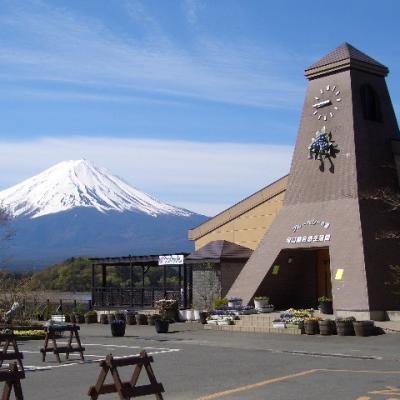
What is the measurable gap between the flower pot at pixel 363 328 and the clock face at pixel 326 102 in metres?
9.43

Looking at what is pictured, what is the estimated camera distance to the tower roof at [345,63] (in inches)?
1074

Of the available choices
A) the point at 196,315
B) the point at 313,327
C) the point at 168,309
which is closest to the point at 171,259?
the point at 196,315

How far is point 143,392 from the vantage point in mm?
8773

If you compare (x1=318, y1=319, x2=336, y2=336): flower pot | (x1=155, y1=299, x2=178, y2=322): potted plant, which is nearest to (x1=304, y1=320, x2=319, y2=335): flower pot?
(x1=318, y1=319, x2=336, y2=336): flower pot

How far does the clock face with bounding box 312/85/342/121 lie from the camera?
90.3ft

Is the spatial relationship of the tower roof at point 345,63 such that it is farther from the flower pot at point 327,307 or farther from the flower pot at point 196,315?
the flower pot at point 196,315

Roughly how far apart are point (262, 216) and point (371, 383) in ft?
73.4

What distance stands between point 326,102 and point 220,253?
8581 millimetres

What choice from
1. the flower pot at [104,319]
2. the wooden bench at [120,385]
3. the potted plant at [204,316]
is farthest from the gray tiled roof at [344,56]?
the wooden bench at [120,385]

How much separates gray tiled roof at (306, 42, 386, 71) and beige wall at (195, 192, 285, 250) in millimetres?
7011

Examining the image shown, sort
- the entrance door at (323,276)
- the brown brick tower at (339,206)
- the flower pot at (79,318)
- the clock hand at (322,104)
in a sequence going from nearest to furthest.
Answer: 1. the brown brick tower at (339,206)
2. the clock hand at (322,104)
3. the entrance door at (323,276)
4. the flower pot at (79,318)

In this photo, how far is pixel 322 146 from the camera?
89.3 ft

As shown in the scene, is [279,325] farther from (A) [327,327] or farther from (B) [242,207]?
(B) [242,207]

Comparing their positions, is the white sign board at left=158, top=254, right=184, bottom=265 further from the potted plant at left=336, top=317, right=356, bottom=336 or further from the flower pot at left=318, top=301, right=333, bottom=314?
the potted plant at left=336, top=317, right=356, bottom=336
